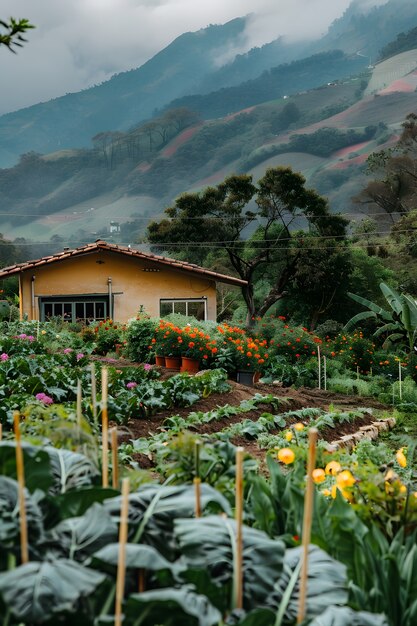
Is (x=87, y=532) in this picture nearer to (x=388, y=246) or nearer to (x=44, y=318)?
(x=44, y=318)

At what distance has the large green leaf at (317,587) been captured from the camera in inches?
95.3

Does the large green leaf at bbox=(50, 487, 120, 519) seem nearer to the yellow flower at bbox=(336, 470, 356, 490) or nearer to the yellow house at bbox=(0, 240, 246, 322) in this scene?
the yellow flower at bbox=(336, 470, 356, 490)

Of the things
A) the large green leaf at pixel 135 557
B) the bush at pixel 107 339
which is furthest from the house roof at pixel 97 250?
the large green leaf at pixel 135 557

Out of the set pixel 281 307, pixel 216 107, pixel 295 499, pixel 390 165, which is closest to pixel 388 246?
pixel 281 307

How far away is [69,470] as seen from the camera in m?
2.72

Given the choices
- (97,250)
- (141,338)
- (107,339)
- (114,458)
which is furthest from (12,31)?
(97,250)

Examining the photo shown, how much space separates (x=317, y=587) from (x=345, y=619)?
0.20m

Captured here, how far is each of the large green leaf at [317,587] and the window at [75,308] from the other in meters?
22.8

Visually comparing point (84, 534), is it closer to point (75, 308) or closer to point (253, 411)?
point (253, 411)

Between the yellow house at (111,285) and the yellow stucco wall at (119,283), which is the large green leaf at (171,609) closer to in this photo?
the yellow house at (111,285)

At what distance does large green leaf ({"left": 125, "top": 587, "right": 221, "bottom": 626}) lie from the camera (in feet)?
6.67

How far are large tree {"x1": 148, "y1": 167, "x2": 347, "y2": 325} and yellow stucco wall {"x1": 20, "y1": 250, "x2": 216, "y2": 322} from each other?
7348mm

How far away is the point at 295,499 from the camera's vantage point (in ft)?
9.94

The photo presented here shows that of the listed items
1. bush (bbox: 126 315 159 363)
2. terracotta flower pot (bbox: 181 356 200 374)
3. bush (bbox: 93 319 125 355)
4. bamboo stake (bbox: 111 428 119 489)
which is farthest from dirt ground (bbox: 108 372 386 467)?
bush (bbox: 93 319 125 355)
